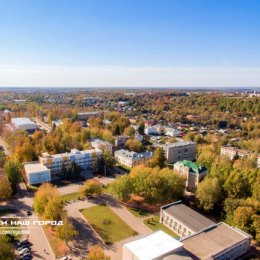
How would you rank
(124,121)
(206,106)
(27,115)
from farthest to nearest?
(206,106) → (27,115) → (124,121)

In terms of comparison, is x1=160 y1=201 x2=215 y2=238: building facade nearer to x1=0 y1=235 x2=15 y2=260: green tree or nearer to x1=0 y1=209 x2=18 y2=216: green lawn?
x1=0 y1=235 x2=15 y2=260: green tree

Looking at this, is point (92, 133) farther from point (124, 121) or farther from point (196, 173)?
point (196, 173)

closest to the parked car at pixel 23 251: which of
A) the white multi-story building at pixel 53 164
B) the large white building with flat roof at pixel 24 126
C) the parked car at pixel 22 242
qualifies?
the parked car at pixel 22 242

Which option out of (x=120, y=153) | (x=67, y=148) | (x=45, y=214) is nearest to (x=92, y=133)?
(x=67, y=148)

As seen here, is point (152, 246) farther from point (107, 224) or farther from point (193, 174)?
point (193, 174)

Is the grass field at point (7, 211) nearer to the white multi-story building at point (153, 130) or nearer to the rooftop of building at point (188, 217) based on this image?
the rooftop of building at point (188, 217)

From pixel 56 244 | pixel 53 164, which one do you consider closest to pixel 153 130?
pixel 53 164

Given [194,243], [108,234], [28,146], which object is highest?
[28,146]
